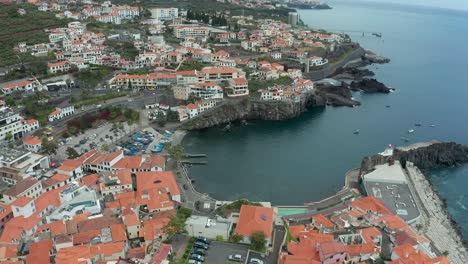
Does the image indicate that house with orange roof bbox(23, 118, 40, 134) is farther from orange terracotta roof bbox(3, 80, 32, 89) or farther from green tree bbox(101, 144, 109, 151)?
orange terracotta roof bbox(3, 80, 32, 89)

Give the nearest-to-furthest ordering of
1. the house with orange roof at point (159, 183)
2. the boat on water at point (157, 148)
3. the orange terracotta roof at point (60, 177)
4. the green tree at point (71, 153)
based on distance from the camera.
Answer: the house with orange roof at point (159, 183) < the orange terracotta roof at point (60, 177) < the green tree at point (71, 153) < the boat on water at point (157, 148)

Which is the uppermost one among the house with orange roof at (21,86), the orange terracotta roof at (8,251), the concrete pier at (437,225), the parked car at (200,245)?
the house with orange roof at (21,86)

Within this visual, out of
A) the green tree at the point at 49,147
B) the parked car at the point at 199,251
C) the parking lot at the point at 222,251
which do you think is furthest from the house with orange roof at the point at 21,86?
the parking lot at the point at 222,251

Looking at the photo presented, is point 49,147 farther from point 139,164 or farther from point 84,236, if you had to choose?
point 84,236

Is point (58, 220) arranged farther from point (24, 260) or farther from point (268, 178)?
point (268, 178)

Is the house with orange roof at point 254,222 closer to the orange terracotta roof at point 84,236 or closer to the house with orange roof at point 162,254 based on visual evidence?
the house with orange roof at point 162,254

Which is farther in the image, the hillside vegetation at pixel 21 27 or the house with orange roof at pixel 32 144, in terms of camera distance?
the hillside vegetation at pixel 21 27

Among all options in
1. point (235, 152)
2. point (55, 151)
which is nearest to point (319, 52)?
→ point (235, 152)
